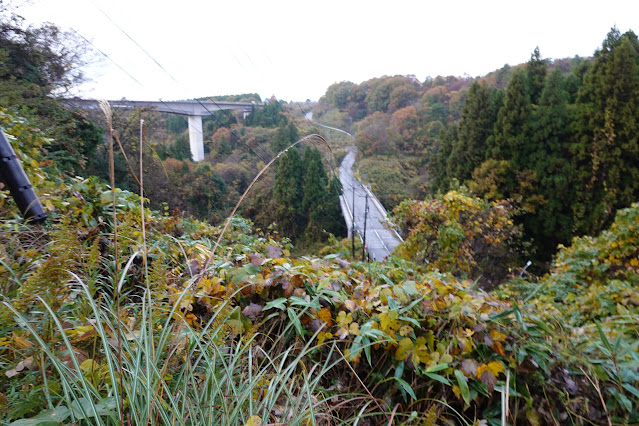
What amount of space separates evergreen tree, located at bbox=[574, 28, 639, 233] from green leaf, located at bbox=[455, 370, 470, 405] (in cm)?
1360

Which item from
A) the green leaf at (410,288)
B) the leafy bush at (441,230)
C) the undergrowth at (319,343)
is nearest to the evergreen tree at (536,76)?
the leafy bush at (441,230)

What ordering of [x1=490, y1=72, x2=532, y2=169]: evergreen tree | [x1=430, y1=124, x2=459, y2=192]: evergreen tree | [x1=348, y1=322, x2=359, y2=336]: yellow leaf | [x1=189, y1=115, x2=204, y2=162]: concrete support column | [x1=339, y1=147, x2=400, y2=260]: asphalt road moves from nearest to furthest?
[x1=348, y1=322, x2=359, y2=336]: yellow leaf < [x1=189, y1=115, x2=204, y2=162]: concrete support column < [x1=339, y1=147, x2=400, y2=260]: asphalt road < [x1=490, y1=72, x2=532, y2=169]: evergreen tree < [x1=430, y1=124, x2=459, y2=192]: evergreen tree

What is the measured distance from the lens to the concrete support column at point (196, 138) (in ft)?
39.4

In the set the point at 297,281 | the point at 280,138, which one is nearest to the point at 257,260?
the point at 297,281

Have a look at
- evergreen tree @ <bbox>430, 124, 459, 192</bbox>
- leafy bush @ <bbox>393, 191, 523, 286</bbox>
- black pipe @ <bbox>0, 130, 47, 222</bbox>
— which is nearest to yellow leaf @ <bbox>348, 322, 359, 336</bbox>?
black pipe @ <bbox>0, 130, 47, 222</bbox>

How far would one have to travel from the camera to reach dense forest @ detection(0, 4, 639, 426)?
79 cm

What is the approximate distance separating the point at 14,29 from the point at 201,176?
5001mm

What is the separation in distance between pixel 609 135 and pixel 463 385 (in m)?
14.7

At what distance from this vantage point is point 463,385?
3.58 ft

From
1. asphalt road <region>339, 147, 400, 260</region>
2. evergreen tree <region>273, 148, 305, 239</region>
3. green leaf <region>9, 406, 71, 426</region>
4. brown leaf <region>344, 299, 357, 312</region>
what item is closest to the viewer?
green leaf <region>9, 406, 71, 426</region>

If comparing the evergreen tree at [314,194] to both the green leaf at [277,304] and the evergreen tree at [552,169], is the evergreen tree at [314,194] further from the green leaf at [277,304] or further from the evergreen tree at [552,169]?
the green leaf at [277,304]

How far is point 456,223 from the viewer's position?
18.6ft

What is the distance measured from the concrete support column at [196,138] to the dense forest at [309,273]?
281 mm

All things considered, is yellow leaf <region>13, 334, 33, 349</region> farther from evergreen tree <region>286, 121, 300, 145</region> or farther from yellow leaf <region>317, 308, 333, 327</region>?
evergreen tree <region>286, 121, 300, 145</region>
